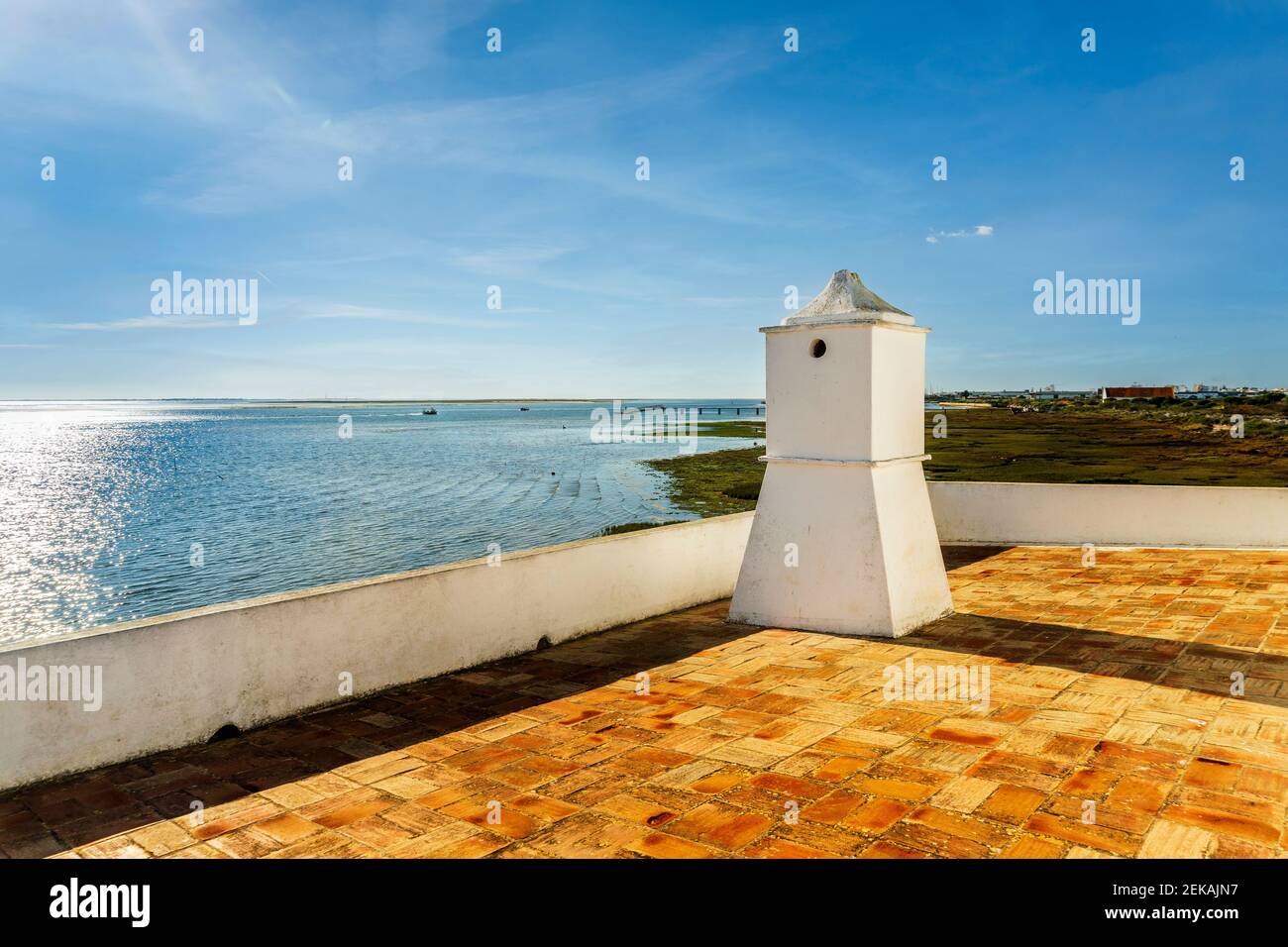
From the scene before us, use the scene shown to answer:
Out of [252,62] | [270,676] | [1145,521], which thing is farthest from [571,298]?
[270,676]

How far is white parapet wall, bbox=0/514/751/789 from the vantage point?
3291 millimetres

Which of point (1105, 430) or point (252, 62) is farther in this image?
point (1105, 430)

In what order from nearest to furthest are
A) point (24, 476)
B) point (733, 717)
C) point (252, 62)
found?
point (733, 717)
point (252, 62)
point (24, 476)

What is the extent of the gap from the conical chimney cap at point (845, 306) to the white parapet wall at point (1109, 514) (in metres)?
3.86

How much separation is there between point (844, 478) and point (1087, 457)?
36.5 m

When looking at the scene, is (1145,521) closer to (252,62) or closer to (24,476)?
(252,62)

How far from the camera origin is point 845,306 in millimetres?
5320

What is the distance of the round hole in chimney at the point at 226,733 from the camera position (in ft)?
12.1

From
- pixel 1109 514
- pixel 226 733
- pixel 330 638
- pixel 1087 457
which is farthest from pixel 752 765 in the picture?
pixel 1087 457

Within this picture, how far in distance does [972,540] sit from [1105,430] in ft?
163

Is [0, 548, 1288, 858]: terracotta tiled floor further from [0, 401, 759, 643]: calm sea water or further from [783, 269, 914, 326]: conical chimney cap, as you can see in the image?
[0, 401, 759, 643]: calm sea water

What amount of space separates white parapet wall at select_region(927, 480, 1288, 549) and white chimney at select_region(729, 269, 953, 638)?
10.9 feet
